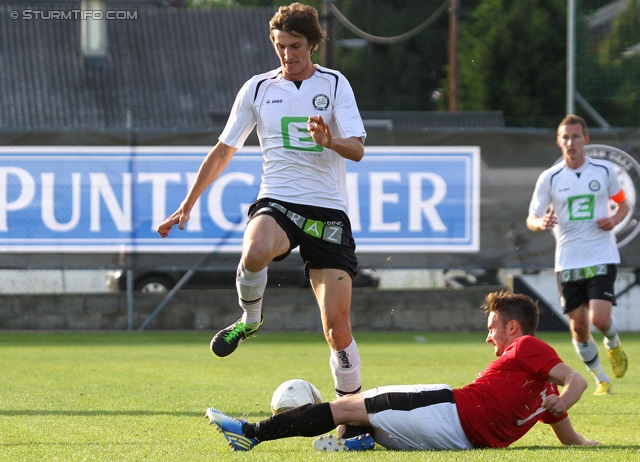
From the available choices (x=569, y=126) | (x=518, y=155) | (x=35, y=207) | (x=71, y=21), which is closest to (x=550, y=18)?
(x=71, y=21)

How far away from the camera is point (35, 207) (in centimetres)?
1564

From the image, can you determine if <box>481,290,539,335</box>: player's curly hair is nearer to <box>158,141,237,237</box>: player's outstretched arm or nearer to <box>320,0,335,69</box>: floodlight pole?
<box>158,141,237,237</box>: player's outstretched arm

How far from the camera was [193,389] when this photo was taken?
9477mm

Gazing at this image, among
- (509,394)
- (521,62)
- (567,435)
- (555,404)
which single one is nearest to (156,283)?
(567,435)

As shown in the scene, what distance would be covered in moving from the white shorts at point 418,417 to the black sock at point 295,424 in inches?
9.2

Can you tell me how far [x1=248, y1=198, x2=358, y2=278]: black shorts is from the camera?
22.2 feet

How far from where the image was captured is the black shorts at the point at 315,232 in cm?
677

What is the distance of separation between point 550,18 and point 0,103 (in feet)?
66.1

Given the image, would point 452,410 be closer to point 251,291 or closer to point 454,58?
point 251,291

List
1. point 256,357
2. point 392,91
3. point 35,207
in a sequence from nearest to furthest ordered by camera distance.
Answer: point 256,357 < point 35,207 < point 392,91

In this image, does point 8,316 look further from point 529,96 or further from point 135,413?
point 529,96

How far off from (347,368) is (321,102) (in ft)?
5.08

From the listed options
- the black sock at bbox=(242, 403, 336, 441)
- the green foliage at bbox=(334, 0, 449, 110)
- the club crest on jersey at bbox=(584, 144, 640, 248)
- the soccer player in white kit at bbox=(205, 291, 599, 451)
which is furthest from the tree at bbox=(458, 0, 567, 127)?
the black sock at bbox=(242, 403, 336, 441)

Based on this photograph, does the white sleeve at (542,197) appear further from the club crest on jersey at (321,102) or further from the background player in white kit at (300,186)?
the club crest on jersey at (321,102)
